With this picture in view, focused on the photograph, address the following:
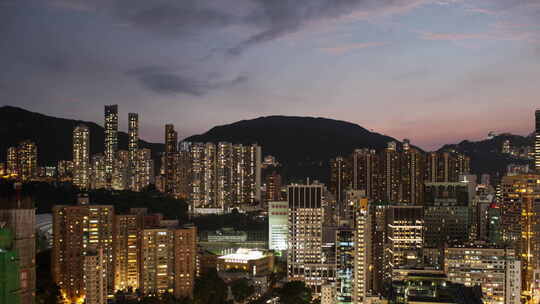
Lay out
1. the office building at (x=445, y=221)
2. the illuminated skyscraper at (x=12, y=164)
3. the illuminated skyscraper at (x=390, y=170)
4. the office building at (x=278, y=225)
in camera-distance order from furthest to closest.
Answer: the illuminated skyscraper at (x=390, y=170)
the office building at (x=445, y=221)
the illuminated skyscraper at (x=12, y=164)
the office building at (x=278, y=225)

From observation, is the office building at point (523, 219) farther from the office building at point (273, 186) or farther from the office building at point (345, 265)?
the office building at point (273, 186)

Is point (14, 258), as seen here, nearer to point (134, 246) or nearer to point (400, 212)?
point (134, 246)

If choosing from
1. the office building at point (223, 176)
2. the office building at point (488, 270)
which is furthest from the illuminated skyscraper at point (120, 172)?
the office building at point (488, 270)

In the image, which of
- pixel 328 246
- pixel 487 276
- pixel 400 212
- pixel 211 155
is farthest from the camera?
pixel 211 155

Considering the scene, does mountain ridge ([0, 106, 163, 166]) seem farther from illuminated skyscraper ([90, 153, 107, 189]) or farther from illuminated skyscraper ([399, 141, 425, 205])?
illuminated skyscraper ([399, 141, 425, 205])

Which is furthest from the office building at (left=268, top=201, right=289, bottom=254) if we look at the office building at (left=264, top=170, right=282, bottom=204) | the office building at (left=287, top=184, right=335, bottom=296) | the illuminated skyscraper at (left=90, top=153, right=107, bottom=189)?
the illuminated skyscraper at (left=90, top=153, right=107, bottom=189)

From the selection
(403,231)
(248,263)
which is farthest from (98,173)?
(403,231)

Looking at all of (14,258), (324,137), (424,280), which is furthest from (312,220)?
(324,137)
